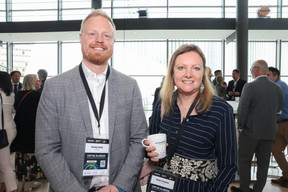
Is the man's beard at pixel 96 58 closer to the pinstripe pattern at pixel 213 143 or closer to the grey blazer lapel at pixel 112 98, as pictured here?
the grey blazer lapel at pixel 112 98

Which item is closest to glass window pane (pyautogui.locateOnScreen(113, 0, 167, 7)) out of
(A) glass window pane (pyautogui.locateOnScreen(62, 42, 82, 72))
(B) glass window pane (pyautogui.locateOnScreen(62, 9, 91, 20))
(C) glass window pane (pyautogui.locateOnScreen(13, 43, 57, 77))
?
(B) glass window pane (pyautogui.locateOnScreen(62, 9, 91, 20))

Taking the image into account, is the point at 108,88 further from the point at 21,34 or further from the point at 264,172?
the point at 21,34

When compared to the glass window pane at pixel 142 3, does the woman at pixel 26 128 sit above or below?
below

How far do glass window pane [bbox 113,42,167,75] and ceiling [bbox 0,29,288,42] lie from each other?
0.40 m

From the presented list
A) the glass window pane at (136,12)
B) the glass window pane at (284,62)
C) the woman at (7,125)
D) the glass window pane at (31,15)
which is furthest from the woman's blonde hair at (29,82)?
the glass window pane at (284,62)

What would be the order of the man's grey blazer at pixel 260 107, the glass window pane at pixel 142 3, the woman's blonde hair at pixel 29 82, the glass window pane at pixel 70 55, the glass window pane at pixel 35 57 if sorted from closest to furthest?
the man's grey blazer at pixel 260 107 < the woman's blonde hair at pixel 29 82 < the glass window pane at pixel 142 3 < the glass window pane at pixel 35 57 < the glass window pane at pixel 70 55

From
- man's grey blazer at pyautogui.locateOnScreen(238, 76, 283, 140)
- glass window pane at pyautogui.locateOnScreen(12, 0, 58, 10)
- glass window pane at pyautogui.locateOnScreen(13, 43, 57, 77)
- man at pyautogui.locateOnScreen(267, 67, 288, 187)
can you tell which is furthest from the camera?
glass window pane at pyautogui.locateOnScreen(13, 43, 57, 77)

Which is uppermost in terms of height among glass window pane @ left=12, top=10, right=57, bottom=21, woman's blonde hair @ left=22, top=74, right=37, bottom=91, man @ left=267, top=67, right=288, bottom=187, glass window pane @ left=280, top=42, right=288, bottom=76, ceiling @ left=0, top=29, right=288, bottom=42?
glass window pane @ left=12, top=10, right=57, bottom=21

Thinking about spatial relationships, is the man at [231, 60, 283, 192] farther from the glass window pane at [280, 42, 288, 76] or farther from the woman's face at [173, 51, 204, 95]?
the glass window pane at [280, 42, 288, 76]

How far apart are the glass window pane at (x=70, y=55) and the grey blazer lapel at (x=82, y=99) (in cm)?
1071

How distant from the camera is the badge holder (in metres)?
1.41

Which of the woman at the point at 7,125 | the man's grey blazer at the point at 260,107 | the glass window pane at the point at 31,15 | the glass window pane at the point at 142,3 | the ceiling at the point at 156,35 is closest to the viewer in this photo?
the woman at the point at 7,125

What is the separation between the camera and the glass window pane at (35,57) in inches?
442

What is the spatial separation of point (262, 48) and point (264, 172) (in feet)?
29.7
